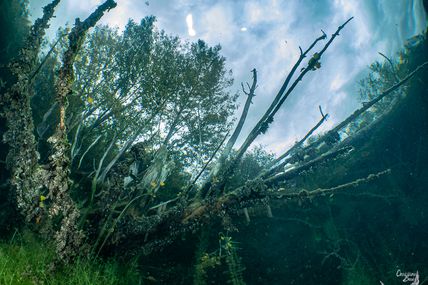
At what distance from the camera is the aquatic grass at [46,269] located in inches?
132

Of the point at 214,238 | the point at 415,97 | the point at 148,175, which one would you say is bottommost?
the point at 214,238

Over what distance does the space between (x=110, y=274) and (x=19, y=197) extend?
2.10m

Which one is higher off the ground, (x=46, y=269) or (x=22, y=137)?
(x=22, y=137)

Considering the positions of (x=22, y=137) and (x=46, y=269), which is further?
(x=22, y=137)

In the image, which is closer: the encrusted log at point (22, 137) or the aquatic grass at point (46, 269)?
the aquatic grass at point (46, 269)

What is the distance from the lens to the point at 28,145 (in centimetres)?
414

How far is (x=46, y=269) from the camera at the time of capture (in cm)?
371

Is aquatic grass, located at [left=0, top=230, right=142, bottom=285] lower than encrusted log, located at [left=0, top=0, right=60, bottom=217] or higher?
lower

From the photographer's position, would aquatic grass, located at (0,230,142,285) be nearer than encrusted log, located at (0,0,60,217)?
Yes

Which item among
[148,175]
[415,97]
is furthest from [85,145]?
[415,97]

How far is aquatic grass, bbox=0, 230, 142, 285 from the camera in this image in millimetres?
3355

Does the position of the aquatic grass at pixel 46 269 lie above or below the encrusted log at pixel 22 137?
below

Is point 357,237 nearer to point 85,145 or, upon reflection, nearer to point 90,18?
point 90,18

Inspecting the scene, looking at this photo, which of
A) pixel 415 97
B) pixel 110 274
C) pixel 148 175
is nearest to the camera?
pixel 110 274
